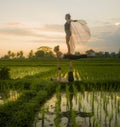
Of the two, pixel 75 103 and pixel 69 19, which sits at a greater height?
pixel 69 19

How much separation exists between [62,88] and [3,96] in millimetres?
2668

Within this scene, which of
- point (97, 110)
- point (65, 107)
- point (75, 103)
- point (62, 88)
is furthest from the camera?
point (62, 88)

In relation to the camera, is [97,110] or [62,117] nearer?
[62,117]

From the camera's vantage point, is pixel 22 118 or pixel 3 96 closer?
pixel 22 118

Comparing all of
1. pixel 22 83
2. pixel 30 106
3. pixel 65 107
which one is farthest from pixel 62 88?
pixel 30 106

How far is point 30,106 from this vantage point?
738 centimetres

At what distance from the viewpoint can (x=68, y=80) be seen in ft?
44.2

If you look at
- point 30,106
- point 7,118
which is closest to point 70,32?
point 30,106

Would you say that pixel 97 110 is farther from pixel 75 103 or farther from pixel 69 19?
pixel 69 19

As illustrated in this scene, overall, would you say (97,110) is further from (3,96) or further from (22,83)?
(22,83)

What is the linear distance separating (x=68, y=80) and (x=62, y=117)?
21.2 ft

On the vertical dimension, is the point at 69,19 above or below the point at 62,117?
above

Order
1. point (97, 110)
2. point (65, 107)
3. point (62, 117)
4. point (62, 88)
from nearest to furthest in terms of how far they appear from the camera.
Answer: point (62, 117)
point (97, 110)
point (65, 107)
point (62, 88)

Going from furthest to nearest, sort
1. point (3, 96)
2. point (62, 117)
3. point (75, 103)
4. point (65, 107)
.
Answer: point (3, 96) < point (75, 103) < point (65, 107) < point (62, 117)
